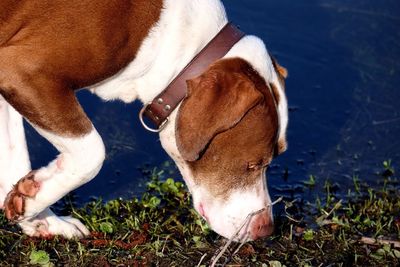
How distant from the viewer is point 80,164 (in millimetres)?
5453

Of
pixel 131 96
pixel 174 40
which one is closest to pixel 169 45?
pixel 174 40

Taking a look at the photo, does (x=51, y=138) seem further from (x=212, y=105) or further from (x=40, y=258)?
(x=212, y=105)

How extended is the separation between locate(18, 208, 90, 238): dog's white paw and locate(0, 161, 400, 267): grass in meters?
0.06

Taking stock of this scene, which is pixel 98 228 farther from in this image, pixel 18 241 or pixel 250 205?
pixel 250 205

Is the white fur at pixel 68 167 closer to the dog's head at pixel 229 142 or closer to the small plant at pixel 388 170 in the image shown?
the dog's head at pixel 229 142

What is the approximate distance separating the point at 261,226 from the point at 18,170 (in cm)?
146

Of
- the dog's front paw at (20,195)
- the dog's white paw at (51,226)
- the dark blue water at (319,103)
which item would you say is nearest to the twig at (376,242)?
the dark blue water at (319,103)

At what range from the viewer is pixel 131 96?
232 inches

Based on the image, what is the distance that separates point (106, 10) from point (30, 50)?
457 millimetres

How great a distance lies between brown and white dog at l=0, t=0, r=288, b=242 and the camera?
17.3 ft

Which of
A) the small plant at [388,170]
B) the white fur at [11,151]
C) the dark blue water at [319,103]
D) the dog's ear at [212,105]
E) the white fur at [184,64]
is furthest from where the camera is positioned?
the small plant at [388,170]

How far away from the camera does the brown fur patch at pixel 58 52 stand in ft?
17.3

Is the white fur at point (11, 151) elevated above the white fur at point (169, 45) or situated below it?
below

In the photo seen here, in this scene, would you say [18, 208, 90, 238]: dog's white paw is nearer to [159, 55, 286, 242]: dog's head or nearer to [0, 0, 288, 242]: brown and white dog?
[0, 0, 288, 242]: brown and white dog
